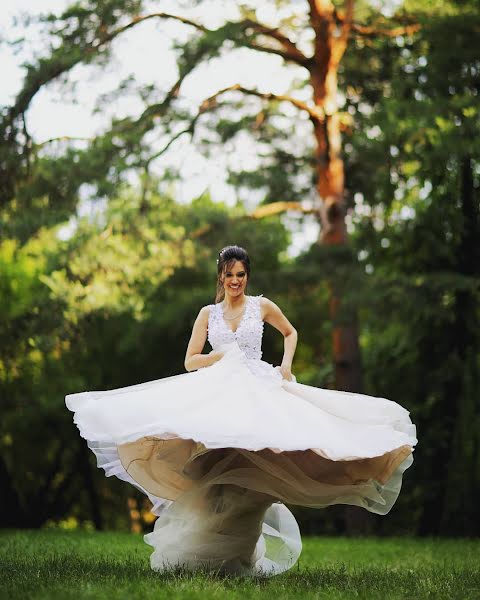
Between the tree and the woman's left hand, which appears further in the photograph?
the tree

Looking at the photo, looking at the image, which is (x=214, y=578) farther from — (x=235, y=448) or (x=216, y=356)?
(x=216, y=356)

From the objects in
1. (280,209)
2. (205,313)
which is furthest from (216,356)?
(280,209)

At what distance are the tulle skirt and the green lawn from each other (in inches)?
13.9

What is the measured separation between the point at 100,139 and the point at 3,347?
489 centimetres

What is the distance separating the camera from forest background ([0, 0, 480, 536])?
16.0m

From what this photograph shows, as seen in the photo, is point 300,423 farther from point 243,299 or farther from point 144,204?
point 144,204

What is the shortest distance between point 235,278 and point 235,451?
142cm

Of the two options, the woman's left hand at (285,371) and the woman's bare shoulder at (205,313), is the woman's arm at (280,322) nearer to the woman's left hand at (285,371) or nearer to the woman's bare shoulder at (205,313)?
the woman's left hand at (285,371)

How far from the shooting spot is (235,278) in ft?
25.0

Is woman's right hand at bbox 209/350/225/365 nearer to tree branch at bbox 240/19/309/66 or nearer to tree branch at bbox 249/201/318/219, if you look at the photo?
tree branch at bbox 240/19/309/66

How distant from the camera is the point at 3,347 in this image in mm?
19328

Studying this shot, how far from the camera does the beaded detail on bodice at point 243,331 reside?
Answer: 7555mm

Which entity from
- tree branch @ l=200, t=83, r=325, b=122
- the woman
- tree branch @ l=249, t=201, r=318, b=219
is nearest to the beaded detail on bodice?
the woman

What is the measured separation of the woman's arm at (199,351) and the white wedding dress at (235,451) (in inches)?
7.3
